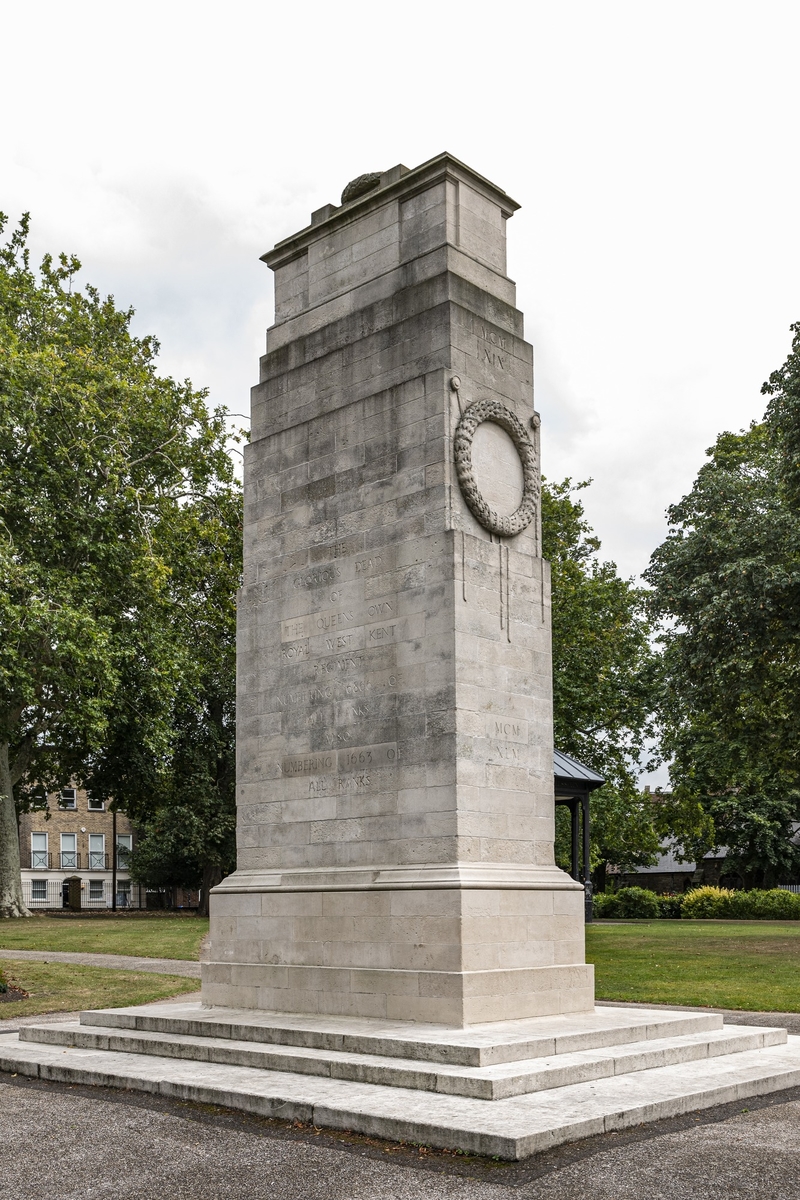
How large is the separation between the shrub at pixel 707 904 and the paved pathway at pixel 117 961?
1924cm

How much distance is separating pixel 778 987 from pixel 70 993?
10.7m

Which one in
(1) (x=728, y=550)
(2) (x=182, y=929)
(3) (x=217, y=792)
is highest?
(1) (x=728, y=550)

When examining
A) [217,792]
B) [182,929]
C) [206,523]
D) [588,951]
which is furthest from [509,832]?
[217,792]

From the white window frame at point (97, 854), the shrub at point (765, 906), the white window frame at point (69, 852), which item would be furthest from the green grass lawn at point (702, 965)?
the white window frame at point (97, 854)

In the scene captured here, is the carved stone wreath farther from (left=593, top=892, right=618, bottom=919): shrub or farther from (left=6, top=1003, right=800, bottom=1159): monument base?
(left=593, top=892, right=618, bottom=919): shrub

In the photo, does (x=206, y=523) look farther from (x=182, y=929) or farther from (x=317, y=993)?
(x=317, y=993)

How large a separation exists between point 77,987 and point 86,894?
54269 millimetres

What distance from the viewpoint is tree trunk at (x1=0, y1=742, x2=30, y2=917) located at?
3450 cm

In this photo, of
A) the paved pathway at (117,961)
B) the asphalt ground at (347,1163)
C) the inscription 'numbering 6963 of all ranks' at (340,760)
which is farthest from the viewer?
the paved pathway at (117,961)

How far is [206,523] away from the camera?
2877cm

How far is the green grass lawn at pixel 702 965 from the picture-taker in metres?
16.6

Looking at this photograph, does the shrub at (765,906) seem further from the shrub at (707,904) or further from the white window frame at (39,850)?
the white window frame at (39,850)

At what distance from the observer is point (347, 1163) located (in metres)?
7.74

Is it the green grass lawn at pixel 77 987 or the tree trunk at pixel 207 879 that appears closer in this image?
the green grass lawn at pixel 77 987
